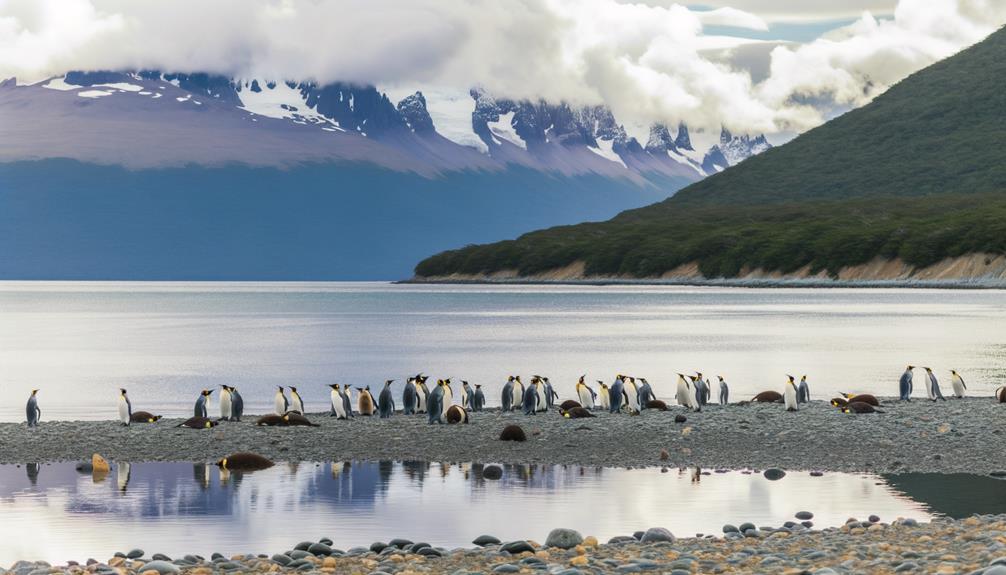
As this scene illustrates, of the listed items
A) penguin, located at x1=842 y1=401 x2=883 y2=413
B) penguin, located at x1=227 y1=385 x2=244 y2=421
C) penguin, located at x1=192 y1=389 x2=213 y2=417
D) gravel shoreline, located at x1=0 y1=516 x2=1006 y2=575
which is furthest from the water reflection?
penguin, located at x1=842 y1=401 x2=883 y2=413

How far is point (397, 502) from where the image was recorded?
24016 mm

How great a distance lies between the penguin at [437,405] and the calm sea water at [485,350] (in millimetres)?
13087

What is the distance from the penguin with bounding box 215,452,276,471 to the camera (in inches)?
1110

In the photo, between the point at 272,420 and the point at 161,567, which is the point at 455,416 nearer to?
the point at 272,420

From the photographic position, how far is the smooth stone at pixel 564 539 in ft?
60.9

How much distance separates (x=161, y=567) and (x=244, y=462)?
11693mm

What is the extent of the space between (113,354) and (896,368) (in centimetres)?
4885

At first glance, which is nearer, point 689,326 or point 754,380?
point 754,380

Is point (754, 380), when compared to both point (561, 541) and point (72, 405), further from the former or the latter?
point (561, 541)

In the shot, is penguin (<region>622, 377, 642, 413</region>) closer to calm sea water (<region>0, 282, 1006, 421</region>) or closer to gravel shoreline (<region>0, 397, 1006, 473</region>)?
gravel shoreline (<region>0, 397, 1006, 473</region>)

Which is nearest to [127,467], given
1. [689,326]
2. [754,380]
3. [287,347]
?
[754,380]

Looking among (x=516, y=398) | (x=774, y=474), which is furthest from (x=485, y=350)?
(x=774, y=474)

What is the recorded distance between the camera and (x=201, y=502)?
23.9 metres

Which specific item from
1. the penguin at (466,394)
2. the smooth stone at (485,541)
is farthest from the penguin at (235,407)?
the smooth stone at (485,541)
